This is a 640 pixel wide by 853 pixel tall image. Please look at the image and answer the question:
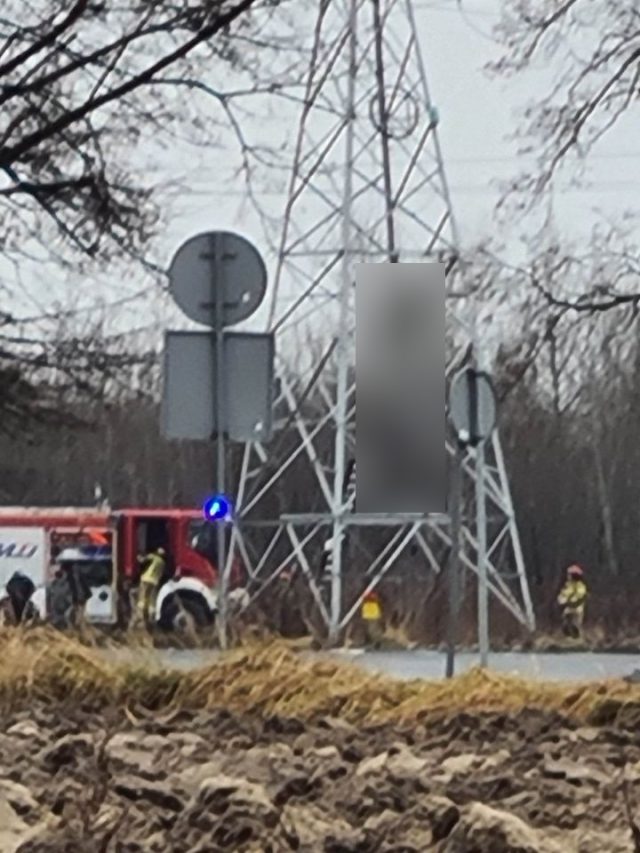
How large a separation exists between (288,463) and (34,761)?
19676 millimetres

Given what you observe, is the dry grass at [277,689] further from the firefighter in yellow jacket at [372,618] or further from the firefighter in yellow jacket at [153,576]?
the firefighter in yellow jacket at [153,576]

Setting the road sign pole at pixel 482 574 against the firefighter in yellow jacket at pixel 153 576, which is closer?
the road sign pole at pixel 482 574

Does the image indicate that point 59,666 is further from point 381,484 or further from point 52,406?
point 52,406

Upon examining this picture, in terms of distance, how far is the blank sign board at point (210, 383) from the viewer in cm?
1027

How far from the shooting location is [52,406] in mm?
12734

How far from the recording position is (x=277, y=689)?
9602 millimetres

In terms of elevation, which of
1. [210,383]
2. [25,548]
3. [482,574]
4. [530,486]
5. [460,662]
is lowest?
[460,662]

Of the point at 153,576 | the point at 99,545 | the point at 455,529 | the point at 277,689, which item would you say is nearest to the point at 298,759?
the point at 277,689

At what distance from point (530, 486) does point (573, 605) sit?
17.3 m

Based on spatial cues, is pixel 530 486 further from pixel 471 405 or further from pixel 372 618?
pixel 471 405

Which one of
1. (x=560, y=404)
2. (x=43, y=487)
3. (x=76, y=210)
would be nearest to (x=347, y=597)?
(x=560, y=404)

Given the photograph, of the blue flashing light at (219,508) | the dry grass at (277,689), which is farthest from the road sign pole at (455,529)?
the dry grass at (277,689)

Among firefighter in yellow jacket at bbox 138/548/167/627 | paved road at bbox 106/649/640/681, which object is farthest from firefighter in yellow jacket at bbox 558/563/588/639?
firefighter in yellow jacket at bbox 138/548/167/627

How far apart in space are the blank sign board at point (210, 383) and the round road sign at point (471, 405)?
5.30 meters
